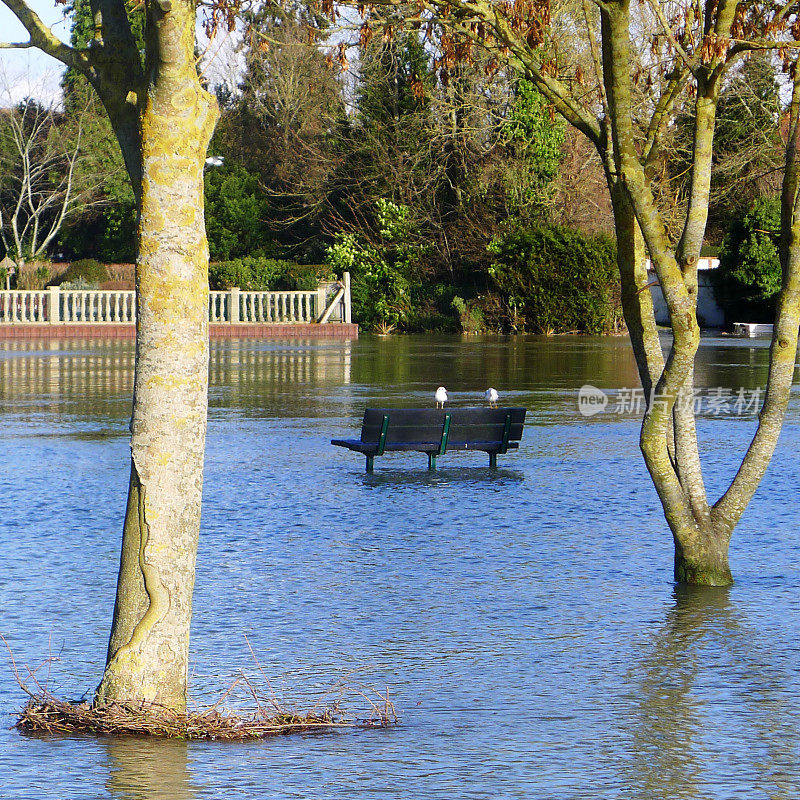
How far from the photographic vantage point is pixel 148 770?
525cm

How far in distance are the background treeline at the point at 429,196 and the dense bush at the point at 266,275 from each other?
7 centimetres

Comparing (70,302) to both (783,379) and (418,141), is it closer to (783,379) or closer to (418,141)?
(418,141)

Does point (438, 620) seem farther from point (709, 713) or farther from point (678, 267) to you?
point (678, 267)

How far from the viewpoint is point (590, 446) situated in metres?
15.9

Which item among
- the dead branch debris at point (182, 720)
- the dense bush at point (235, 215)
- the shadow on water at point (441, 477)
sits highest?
the dense bush at point (235, 215)

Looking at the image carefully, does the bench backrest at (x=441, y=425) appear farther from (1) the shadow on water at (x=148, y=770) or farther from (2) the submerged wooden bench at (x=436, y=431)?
(1) the shadow on water at (x=148, y=770)

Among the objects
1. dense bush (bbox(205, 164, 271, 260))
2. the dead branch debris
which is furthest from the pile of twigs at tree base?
dense bush (bbox(205, 164, 271, 260))

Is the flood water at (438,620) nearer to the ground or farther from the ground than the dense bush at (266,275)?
nearer to the ground

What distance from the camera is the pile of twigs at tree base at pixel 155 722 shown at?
5.69 m

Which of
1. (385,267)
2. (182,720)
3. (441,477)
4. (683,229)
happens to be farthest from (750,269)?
(182,720)

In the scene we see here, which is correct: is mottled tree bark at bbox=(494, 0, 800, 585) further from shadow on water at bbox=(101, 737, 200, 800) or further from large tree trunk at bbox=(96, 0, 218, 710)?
shadow on water at bbox=(101, 737, 200, 800)

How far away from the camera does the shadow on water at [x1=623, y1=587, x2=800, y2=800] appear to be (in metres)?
5.21

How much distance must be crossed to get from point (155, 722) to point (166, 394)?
136 cm

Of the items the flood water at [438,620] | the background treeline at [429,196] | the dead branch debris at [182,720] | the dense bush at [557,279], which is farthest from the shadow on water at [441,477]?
the dense bush at [557,279]
